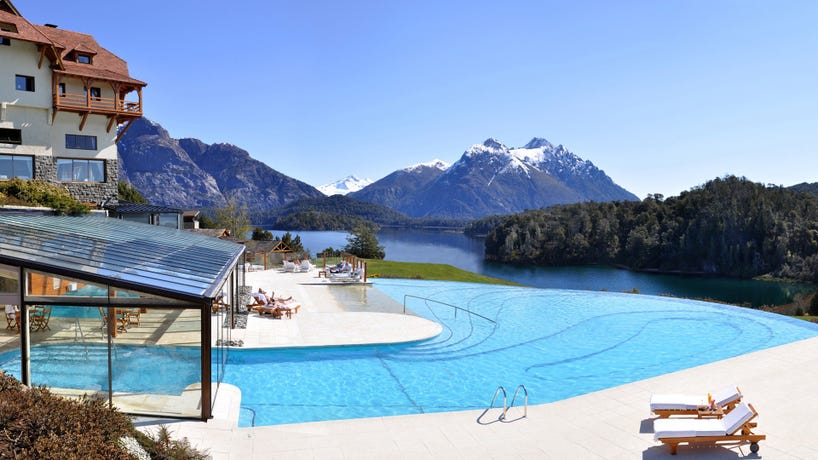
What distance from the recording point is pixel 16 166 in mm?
21031

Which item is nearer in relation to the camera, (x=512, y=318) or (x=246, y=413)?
(x=246, y=413)

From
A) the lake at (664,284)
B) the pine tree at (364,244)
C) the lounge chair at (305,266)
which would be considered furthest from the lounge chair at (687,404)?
the pine tree at (364,244)

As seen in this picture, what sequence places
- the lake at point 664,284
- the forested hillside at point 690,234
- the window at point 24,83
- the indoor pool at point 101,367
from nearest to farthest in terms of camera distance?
1. the indoor pool at point 101,367
2. the window at point 24,83
3. the lake at point 664,284
4. the forested hillside at point 690,234

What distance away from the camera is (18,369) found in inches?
273

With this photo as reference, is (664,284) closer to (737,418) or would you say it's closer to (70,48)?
(737,418)

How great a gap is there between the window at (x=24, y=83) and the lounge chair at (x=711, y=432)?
86.4 ft

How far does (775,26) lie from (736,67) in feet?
9.80

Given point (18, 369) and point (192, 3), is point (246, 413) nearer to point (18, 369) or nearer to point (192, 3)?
point (18, 369)

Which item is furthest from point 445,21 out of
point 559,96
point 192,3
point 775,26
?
point 559,96

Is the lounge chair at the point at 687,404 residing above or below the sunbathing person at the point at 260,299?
below

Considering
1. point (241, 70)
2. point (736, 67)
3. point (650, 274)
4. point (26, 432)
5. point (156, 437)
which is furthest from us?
point (650, 274)

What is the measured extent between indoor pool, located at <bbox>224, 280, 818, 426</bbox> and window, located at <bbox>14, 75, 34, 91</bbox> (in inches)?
718

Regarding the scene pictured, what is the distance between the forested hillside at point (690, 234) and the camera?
65.5 meters

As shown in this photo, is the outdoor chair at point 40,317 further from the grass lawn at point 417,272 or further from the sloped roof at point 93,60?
the grass lawn at point 417,272
